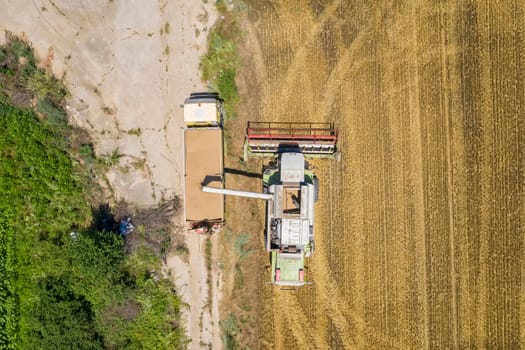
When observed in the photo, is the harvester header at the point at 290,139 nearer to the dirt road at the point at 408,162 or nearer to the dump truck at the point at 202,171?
the dirt road at the point at 408,162

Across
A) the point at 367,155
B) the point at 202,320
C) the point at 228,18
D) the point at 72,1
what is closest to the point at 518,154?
the point at 367,155

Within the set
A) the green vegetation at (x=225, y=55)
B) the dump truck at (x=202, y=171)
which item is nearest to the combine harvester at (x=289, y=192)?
the dump truck at (x=202, y=171)

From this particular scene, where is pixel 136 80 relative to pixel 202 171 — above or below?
above

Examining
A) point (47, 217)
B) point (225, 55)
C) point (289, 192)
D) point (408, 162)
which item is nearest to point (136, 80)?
point (225, 55)

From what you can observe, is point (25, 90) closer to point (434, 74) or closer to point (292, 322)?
point (292, 322)

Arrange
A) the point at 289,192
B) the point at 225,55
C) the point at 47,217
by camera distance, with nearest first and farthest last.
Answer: the point at 289,192 → the point at 225,55 → the point at 47,217

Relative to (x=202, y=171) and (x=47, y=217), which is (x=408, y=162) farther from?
(x=47, y=217)

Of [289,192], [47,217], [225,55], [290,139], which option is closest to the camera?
[289,192]

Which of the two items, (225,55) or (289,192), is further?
(225,55)
